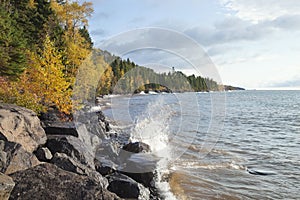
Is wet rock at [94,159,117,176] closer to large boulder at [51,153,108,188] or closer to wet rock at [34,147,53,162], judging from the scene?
large boulder at [51,153,108,188]

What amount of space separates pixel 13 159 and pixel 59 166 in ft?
5.06

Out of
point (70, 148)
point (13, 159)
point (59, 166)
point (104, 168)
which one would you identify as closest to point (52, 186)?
point (13, 159)

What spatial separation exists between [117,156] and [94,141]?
2.03 meters

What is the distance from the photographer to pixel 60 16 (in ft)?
95.0

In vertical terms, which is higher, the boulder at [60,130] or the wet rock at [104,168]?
the boulder at [60,130]

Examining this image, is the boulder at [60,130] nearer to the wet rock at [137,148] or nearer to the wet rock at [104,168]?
the wet rock at [104,168]

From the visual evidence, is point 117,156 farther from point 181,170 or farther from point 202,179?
point 202,179

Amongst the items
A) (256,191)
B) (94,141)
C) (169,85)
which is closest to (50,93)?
(94,141)

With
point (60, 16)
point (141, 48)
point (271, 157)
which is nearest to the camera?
point (141, 48)

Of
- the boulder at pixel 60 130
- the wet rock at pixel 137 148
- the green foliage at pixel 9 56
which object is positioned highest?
the green foliage at pixel 9 56

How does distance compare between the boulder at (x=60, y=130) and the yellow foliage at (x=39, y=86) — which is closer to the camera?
the boulder at (x=60, y=130)

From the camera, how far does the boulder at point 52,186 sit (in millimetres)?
5504

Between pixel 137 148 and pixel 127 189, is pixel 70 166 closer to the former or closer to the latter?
pixel 127 189

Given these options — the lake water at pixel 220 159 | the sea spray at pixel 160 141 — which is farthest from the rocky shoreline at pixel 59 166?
the lake water at pixel 220 159
